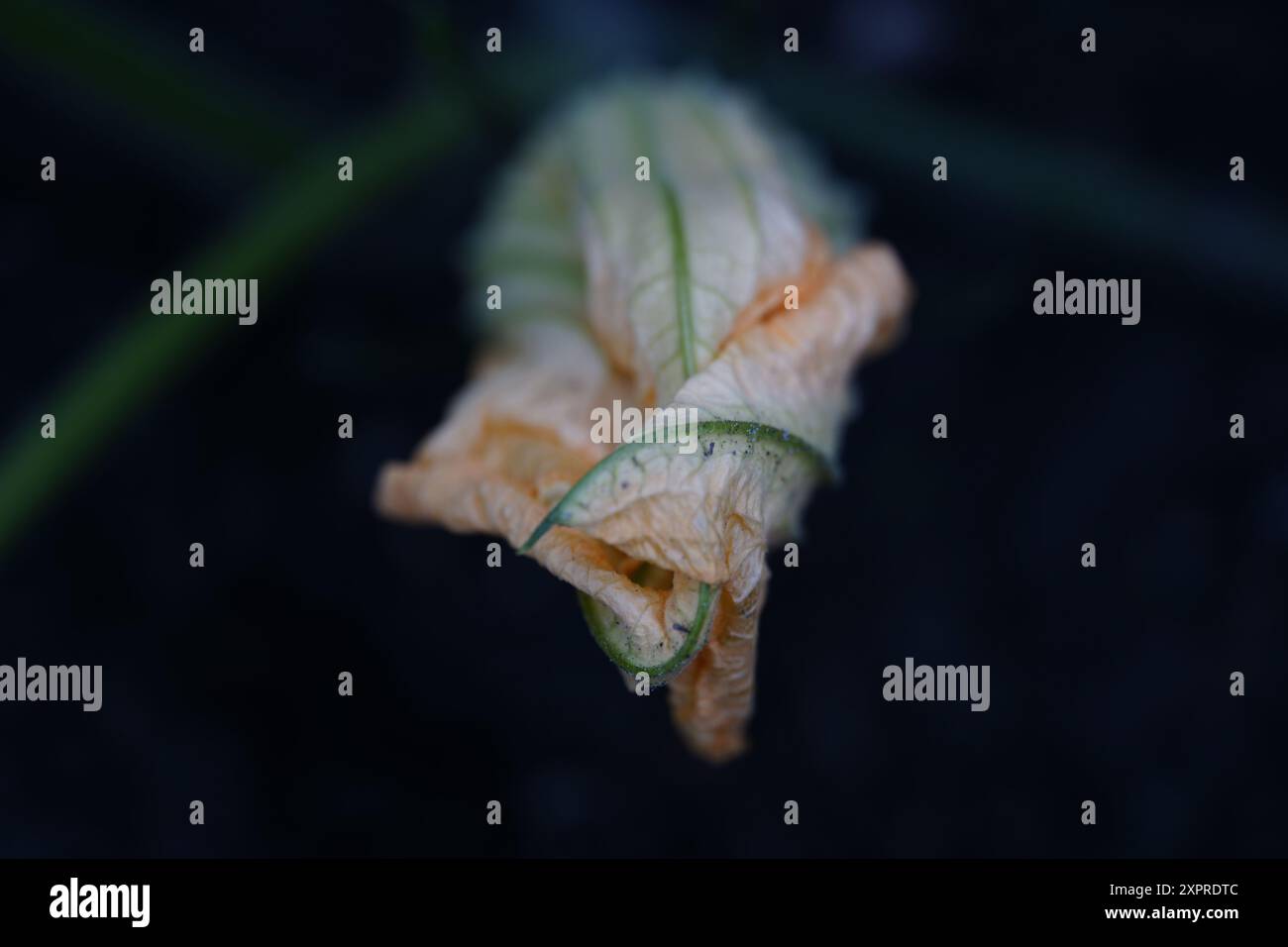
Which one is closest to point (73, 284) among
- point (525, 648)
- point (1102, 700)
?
point (525, 648)

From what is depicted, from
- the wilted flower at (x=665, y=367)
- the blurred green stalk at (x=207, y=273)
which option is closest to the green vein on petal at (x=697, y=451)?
the wilted flower at (x=665, y=367)

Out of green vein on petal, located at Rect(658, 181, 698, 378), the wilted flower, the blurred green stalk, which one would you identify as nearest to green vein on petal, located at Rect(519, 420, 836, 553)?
the wilted flower

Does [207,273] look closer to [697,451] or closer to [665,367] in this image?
[665,367]

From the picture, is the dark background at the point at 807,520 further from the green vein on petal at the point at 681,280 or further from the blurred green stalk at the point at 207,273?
the green vein on petal at the point at 681,280
